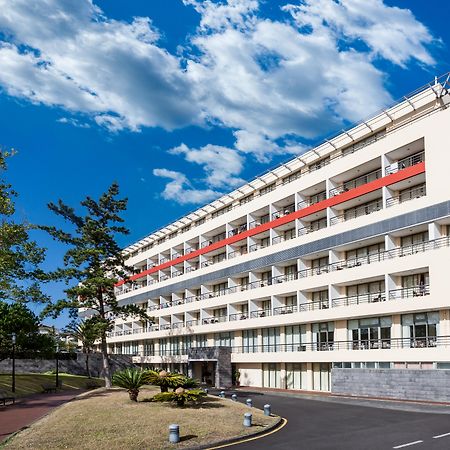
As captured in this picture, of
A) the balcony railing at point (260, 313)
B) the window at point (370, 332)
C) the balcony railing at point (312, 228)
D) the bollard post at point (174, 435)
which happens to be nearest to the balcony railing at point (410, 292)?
the window at point (370, 332)

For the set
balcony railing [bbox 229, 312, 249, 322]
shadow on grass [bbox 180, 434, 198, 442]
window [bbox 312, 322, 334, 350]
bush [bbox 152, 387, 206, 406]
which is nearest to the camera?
shadow on grass [bbox 180, 434, 198, 442]

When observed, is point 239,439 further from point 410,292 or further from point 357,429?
point 410,292

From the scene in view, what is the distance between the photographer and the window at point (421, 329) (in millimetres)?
40622

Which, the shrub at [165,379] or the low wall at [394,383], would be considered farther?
the low wall at [394,383]

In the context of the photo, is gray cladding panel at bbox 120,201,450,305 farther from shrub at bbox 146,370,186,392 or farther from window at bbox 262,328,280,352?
shrub at bbox 146,370,186,392

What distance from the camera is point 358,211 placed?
5022 cm

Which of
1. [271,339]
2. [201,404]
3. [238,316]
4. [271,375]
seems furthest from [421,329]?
[238,316]

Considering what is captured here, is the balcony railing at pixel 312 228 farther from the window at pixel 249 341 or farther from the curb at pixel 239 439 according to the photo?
the curb at pixel 239 439

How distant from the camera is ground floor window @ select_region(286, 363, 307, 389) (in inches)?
2117

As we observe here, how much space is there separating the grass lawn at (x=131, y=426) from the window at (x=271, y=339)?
25.1 m

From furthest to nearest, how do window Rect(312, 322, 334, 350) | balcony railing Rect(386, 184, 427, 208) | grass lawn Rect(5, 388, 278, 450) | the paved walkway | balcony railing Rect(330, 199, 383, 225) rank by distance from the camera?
window Rect(312, 322, 334, 350), balcony railing Rect(330, 199, 383, 225), balcony railing Rect(386, 184, 427, 208), the paved walkway, grass lawn Rect(5, 388, 278, 450)

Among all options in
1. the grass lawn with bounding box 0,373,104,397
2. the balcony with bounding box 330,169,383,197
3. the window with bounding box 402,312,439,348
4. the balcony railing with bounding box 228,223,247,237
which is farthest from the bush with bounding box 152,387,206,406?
the balcony railing with bounding box 228,223,247,237

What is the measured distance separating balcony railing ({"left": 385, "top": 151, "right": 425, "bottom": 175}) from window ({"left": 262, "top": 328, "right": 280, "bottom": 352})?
67.4ft

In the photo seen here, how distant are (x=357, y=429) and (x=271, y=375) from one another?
33.0 meters
